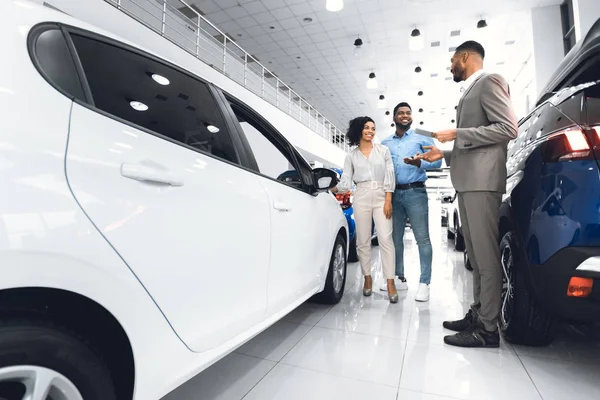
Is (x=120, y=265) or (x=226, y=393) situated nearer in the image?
(x=120, y=265)

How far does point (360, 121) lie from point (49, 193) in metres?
2.37

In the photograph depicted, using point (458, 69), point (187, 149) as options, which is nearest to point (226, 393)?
point (187, 149)

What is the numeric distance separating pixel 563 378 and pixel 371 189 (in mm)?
1537

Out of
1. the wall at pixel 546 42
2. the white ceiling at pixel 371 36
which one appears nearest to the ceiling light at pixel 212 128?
the white ceiling at pixel 371 36

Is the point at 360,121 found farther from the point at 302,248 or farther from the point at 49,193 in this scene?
the point at 49,193

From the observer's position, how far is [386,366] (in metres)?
1.52

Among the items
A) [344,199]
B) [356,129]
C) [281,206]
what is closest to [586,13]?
[344,199]

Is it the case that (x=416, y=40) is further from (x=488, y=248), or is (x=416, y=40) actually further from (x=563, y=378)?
(x=563, y=378)

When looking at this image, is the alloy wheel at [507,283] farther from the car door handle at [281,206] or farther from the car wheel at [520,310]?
the car door handle at [281,206]

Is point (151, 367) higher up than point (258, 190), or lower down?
lower down

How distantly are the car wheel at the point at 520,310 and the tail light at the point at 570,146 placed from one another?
471 millimetres

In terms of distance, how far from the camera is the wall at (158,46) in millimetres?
3961

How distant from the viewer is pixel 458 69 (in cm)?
193

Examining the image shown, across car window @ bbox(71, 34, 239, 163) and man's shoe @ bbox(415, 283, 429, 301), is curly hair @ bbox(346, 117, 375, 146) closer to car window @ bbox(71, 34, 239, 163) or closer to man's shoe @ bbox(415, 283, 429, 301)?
man's shoe @ bbox(415, 283, 429, 301)
